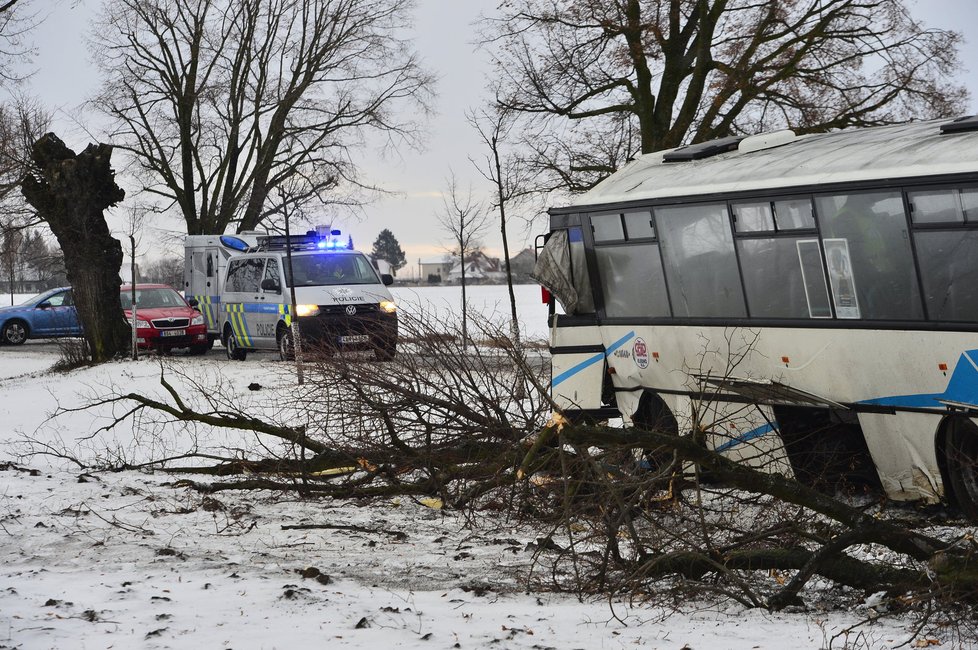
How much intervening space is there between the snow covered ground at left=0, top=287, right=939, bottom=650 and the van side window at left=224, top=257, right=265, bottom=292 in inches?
444

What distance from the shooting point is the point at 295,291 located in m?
21.2

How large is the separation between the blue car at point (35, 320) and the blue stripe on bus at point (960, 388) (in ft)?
93.5

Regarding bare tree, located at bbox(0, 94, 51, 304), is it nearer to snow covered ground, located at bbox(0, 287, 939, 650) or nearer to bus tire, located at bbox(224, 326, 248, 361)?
bus tire, located at bbox(224, 326, 248, 361)

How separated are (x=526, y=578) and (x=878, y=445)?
322cm

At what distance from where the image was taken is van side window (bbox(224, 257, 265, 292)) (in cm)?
2280

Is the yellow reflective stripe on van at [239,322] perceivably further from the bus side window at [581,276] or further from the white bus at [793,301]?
the bus side window at [581,276]

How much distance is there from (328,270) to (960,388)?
49.5 feet

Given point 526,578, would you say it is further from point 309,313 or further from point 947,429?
point 309,313

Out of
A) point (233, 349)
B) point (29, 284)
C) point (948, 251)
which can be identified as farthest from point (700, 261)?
point (29, 284)

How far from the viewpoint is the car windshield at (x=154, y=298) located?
27828 millimetres

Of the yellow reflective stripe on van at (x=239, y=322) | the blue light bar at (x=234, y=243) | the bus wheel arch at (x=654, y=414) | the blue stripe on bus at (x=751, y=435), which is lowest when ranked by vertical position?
the blue stripe on bus at (x=751, y=435)

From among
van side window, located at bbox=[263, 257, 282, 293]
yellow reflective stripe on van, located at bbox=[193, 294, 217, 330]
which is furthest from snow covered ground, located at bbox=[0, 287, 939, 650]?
yellow reflective stripe on van, located at bbox=[193, 294, 217, 330]

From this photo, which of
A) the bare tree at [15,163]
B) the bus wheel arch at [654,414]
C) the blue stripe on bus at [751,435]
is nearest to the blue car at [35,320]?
the bare tree at [15,163]

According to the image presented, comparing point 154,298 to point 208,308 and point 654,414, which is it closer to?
point 208,308
